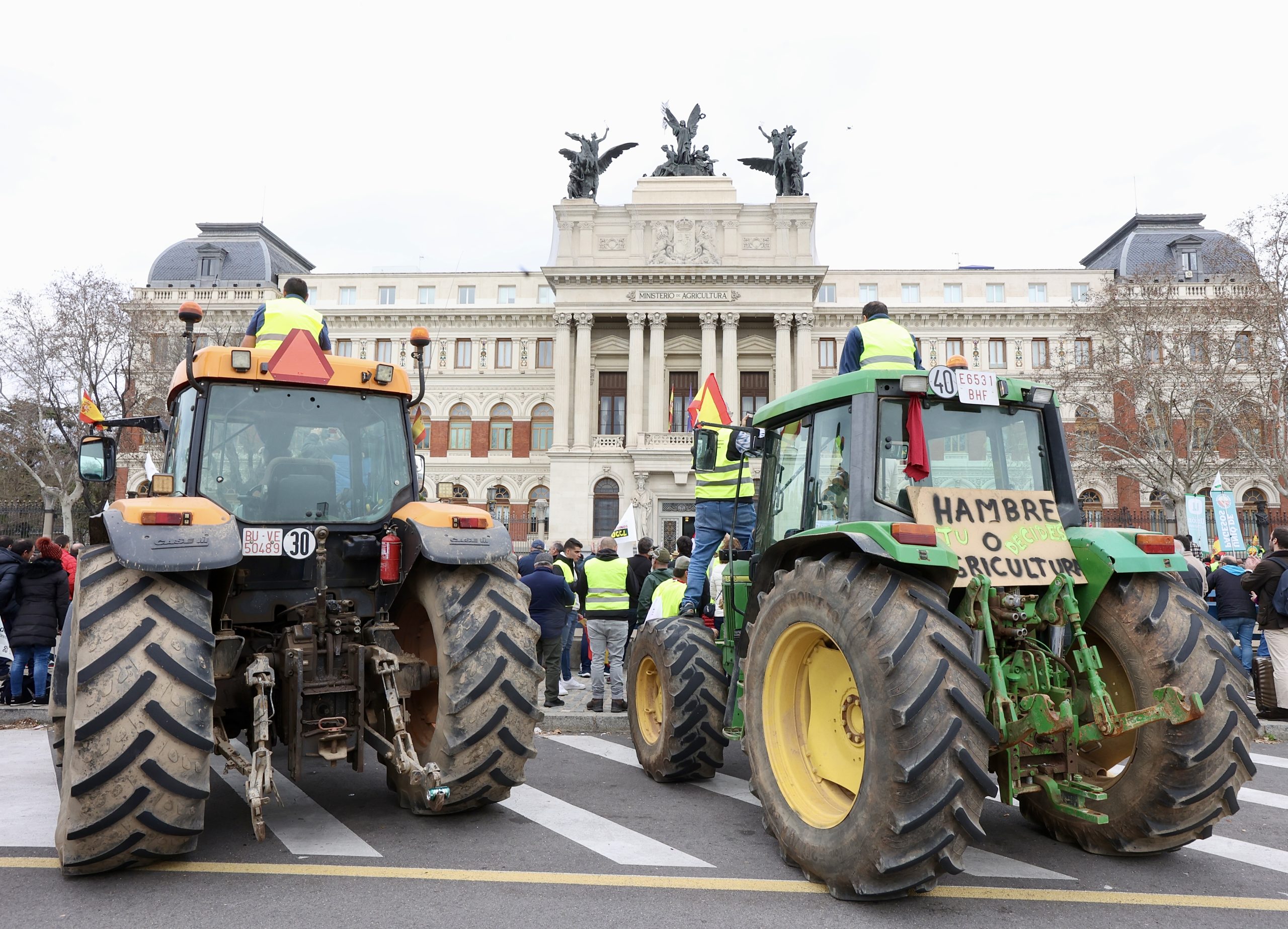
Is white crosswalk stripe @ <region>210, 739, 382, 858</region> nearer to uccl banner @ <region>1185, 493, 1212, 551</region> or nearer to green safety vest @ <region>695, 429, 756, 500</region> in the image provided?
green safety vest @ <region>695, 429, 756, 500</region>

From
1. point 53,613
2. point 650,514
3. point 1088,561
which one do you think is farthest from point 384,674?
point 650,514

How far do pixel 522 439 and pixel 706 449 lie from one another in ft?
134

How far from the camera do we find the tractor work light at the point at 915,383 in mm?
4262

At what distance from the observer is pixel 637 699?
21.1 ft

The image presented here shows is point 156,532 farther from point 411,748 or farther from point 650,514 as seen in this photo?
point 650,514

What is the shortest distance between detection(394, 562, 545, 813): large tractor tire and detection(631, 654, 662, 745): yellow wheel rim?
1.79 meters

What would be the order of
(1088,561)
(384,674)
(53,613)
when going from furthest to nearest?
(53,613), (384,674), (1088,561)

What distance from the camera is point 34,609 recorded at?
874cm

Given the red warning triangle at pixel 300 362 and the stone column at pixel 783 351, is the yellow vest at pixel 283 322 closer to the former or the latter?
the red warning triangle at pixel 300 362

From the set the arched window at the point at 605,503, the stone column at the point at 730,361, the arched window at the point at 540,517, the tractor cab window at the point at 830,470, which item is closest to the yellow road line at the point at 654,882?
the tractor cab window at the point at 830,470

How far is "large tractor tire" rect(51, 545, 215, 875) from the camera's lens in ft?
11.9

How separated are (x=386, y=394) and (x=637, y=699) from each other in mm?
2994

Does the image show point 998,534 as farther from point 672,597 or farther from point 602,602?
point 602,602

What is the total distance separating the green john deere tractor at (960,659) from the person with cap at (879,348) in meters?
0.53
